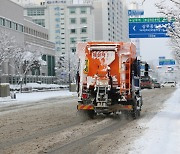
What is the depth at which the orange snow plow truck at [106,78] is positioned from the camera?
54.3ft

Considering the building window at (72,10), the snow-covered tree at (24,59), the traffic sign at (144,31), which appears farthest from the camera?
the building window at (72,10)

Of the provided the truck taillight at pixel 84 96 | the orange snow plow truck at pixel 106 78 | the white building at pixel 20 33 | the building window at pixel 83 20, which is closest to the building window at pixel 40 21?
the building window at pixel 83 20

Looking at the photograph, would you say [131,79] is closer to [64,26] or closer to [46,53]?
[46,53]

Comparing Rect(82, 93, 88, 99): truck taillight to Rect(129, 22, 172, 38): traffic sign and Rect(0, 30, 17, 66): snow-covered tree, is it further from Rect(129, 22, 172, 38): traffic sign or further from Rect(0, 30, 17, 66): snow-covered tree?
Rect(0, 30, 17, 66): snow-covered tree

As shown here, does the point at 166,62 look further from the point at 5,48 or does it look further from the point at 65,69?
the point at 5,48

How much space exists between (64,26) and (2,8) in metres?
95.7

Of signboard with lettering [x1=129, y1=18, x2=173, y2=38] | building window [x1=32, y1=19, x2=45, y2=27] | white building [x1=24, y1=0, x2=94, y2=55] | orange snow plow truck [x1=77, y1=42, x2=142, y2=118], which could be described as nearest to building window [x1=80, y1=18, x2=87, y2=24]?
white building [x1=24, y1=0, x2=94, y2=55]

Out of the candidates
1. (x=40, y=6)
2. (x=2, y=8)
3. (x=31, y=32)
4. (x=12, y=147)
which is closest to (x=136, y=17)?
(x=12, y=147)

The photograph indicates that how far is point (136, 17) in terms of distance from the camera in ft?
103

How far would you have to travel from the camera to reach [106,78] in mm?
16656

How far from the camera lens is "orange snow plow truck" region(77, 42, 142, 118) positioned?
54.3ft

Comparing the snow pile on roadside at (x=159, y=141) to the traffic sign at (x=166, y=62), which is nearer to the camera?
the snow pile on roadside at (x=159, y=141)

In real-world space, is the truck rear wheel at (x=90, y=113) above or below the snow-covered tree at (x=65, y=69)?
below

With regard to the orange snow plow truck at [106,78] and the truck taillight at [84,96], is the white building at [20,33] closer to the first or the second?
the orange snow plow truck at [106,78]
